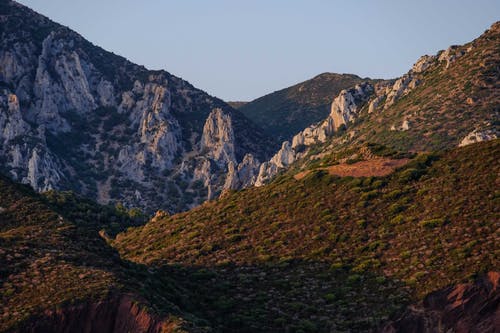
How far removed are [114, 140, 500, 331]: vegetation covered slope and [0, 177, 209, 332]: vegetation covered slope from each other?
9253 millimetres

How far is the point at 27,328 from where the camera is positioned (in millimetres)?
53938

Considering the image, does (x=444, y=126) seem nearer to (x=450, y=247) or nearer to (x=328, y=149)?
(x=328, y=149)

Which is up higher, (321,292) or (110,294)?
(110,294)

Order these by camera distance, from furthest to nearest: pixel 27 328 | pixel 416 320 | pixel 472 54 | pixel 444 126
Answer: pixel 472 54
pixel 444 126
pixel 416 320
pixel 27 328

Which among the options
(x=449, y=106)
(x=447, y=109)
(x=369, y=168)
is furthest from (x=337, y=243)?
(x=449, y=106)

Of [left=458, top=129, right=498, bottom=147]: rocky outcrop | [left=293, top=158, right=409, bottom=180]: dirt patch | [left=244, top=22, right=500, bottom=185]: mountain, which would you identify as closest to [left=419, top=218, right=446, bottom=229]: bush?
[left=293, top=158, right=409, bottom=180]: dirt patch

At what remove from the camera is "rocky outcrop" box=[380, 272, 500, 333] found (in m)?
63.5

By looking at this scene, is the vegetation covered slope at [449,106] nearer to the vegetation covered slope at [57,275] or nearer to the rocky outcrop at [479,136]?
the rocky outcrop at [479,136]

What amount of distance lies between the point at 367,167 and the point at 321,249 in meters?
20.8

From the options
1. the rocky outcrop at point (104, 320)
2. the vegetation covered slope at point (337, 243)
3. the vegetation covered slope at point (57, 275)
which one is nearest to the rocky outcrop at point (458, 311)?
the vegetation covered slope at point (337, 243)

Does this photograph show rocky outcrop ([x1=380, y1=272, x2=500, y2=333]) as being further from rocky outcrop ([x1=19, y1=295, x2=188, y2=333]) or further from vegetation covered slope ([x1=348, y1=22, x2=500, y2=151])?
→ vegetation covered slope ([x1=348, y1=22, x2=500, y2=151])

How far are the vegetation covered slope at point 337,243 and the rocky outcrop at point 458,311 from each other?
46.7 inches

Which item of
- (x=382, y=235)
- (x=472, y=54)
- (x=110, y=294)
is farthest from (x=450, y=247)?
(x=472, y=54)

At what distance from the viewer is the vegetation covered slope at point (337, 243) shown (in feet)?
228
